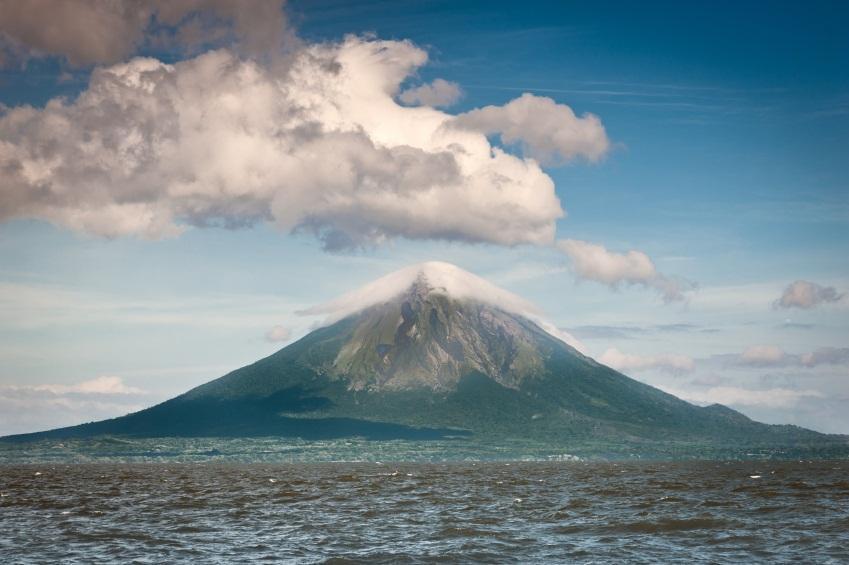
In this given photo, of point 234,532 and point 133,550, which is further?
point 234,532

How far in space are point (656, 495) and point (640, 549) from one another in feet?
189

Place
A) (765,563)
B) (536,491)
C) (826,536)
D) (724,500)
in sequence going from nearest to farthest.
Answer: (765,563), (826,536), (724,500), (536,491)

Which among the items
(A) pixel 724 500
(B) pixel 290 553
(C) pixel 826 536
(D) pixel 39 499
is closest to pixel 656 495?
(A) pixel 724 500

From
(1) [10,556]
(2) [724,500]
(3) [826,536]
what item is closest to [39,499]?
(1) [10,556]

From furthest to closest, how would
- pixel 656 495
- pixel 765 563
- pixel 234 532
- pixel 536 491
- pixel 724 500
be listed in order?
pixel 536 491, pixel 656 495, pixel 724 500, pixel 234 532, pixel 765 563

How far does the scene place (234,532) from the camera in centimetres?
7756

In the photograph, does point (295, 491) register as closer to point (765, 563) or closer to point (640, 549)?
point (640, 549)

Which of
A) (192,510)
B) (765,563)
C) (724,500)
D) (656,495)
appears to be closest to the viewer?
(765,563)

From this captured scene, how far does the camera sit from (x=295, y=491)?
138m

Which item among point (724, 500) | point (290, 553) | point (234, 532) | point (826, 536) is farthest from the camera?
point (724, 500)

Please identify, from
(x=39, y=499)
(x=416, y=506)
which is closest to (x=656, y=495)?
(x=416, y=506)

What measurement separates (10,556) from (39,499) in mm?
64073

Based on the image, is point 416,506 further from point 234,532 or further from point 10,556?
point 10,556

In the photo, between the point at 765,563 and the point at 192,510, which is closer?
the point at 765,563
